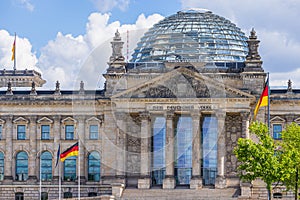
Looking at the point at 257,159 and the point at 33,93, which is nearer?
the point at 257,159

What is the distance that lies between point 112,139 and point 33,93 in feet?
35.4

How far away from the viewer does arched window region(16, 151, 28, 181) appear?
112 metres

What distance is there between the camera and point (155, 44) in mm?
120562

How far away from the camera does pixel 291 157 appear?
85.6 meters

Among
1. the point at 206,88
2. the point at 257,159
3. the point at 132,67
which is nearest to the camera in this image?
the point at 257,159

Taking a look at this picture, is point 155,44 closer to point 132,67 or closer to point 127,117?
point 132,67

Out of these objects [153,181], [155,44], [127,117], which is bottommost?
[153,181]

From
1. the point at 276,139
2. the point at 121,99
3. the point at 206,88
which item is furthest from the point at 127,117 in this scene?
the point at 276,139

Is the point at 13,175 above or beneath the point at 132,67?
beneath

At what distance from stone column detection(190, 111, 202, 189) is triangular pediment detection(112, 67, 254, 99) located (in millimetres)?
2615

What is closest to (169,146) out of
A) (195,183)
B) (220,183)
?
(195,183)

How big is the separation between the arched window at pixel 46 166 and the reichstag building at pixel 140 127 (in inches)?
4.6

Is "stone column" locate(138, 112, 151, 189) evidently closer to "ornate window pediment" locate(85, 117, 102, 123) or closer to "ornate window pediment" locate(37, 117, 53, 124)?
"ornate window pediment" locate(85, 117, 102, 123)

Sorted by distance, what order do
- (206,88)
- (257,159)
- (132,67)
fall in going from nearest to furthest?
1. (257,159)
2. (206,88)
3. (132,67)
